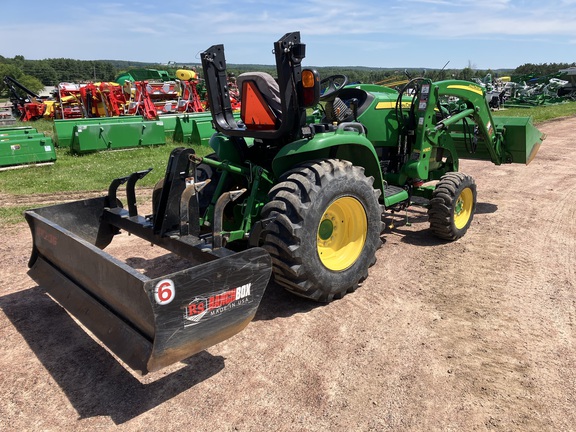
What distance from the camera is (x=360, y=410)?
277 cm

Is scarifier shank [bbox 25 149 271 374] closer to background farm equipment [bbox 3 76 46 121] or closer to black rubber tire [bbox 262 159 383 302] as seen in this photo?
black rubber tire [bbox 262 159 383 302]

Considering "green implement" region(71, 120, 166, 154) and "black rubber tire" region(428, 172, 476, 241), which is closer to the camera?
"black rubber tire" region(428, 172, 476, 241)

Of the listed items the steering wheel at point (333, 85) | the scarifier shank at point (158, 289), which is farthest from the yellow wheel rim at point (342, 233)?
the steering wheel at point (333, 85)

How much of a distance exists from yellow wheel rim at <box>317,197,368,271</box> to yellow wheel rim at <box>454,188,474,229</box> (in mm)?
1940

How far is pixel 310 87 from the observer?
12.2 feet

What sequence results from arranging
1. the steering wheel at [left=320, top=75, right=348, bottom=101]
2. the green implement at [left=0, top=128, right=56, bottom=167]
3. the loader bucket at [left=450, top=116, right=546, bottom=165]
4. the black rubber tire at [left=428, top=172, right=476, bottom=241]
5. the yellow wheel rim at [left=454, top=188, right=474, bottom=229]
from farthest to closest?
the green implement at [left=0, top=128, right=56, bottom=167], the loader bucket at [left=450, top=116, right=546, bottom=165], the yellow wheel rim at [left=454, top=188, right=474, bottom=229], the black rubber tire at [left=428, top=172, right=476, bottom=241], the steering wheel at [left=320, top=75, right=348, bottom=101]

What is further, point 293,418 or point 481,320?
point 481,320

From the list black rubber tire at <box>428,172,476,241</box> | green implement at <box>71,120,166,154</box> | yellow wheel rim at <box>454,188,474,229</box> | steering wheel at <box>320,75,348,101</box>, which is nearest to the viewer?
steering wheel at <box>320,75,348,101</box>

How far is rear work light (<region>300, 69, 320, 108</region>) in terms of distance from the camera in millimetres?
3668

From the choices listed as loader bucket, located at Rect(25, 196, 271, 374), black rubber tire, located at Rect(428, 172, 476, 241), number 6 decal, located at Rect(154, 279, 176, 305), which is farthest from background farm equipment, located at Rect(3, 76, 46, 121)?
number 6 decal, located at Rect(154, 279, 176, 305)

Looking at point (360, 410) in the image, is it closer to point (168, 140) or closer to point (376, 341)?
point (376, 341)

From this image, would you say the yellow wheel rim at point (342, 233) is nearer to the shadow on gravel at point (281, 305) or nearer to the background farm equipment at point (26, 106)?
the shadow on gravel at point (281, 305)

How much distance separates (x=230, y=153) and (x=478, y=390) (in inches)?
110

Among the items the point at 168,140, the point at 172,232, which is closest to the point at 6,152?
the point at 168,140
